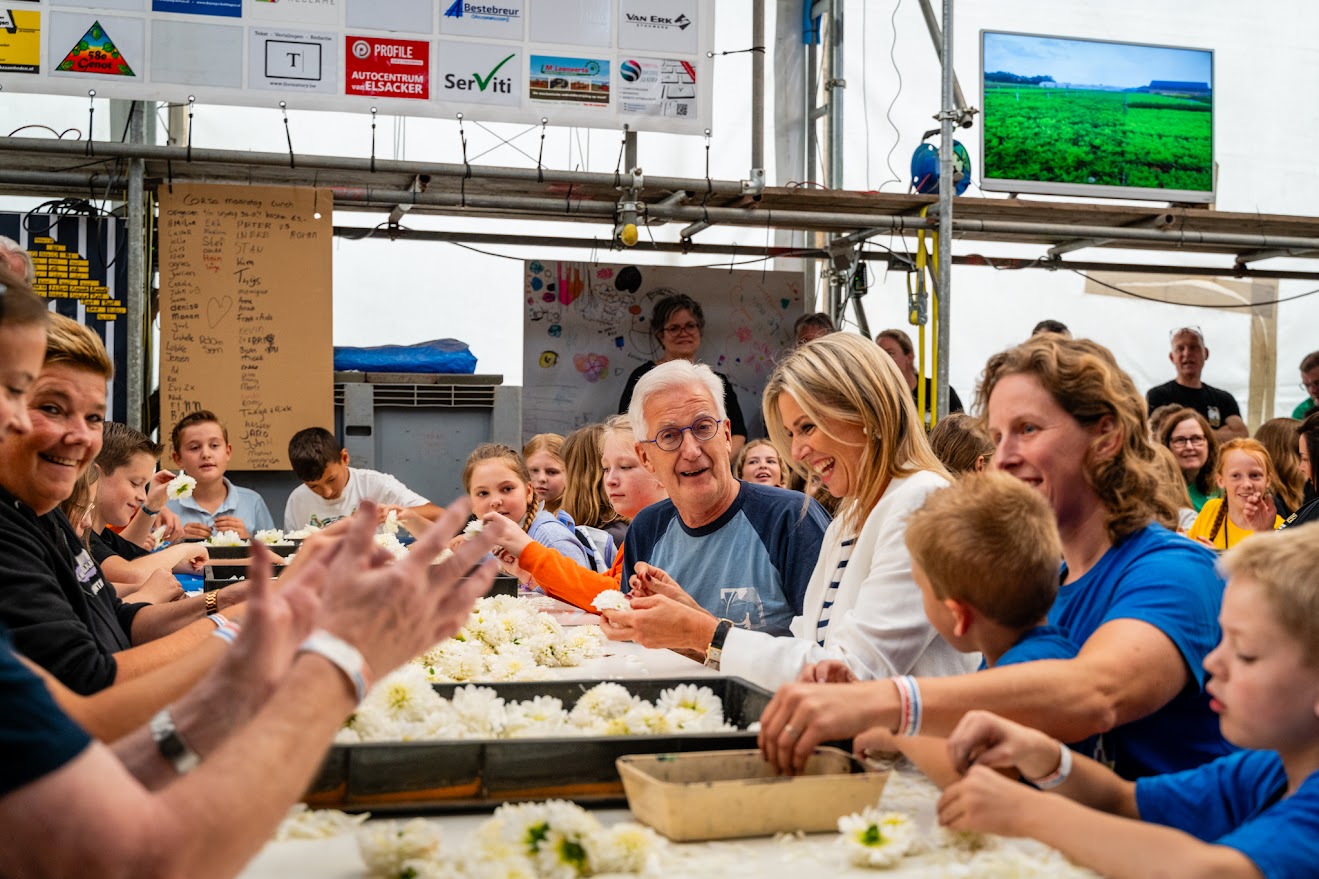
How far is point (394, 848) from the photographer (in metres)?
1.49

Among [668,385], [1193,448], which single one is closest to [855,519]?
[668,385]

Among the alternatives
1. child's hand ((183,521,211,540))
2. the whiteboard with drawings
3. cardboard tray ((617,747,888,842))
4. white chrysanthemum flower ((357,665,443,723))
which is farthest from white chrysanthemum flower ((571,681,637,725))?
the whiteboard with drawings

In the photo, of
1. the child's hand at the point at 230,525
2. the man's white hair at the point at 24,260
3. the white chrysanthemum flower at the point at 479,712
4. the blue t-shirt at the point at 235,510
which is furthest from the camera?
the blue t-shirt at the point at 235,510

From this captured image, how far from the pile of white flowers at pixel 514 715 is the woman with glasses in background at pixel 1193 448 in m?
6.53

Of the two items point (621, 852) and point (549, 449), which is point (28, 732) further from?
point (549, 449)

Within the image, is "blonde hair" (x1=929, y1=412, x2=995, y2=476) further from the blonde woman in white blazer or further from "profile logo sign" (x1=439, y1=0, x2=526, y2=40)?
"profile logo sign" (x1=439, y1=0, x2=526, y2=40)

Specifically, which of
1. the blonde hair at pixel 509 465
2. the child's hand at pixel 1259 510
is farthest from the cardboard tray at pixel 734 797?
the child's hand at pixel 1259 510

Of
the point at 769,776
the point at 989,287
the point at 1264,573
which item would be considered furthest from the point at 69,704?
the point at 989,287

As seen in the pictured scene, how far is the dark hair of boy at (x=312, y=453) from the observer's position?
24.1 ft

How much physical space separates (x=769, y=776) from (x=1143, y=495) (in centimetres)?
100

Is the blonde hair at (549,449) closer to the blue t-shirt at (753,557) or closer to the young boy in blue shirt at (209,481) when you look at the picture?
the young boy in blue shirt at (209,481)

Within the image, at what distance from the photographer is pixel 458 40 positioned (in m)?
7.48

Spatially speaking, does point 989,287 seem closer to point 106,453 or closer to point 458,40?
point 458,40

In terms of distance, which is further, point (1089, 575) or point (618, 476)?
point (618, 476)
